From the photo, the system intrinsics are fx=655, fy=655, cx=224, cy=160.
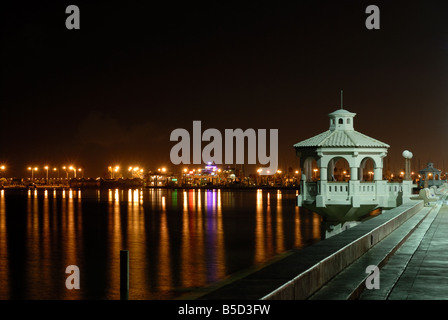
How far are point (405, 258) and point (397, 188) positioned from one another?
2138 centimetres

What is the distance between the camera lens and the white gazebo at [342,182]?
1262 inches

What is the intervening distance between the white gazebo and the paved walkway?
11656 mm

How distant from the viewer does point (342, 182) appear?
32656 millimetres

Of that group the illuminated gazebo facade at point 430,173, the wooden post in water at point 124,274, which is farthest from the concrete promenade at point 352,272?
the illuminated gazebo facade at point 430,173

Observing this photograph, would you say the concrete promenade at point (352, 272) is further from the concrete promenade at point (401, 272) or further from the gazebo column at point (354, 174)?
the gazebo column at point (354, 174)

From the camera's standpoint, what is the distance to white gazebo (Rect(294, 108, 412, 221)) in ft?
105

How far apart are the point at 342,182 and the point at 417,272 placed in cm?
1960

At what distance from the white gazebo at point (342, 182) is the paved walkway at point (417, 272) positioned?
11656mm

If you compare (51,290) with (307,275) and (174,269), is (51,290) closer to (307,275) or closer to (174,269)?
(174,269)

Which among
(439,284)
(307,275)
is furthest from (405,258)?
(307,275)

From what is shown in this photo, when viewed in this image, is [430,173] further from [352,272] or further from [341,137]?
[352,272]

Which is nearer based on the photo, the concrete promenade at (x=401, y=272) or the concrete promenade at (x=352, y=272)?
the concrete promenade at (x=352, y=272)

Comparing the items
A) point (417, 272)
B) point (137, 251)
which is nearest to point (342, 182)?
point (137, 251)

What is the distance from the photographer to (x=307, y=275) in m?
10.1
